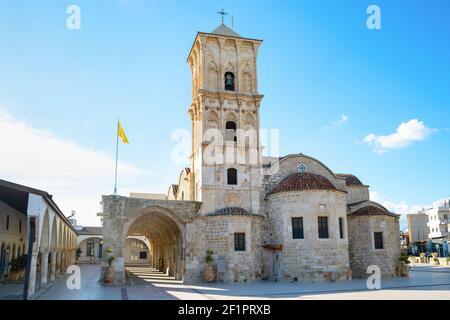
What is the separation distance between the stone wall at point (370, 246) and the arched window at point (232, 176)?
Result: 27.9 ft

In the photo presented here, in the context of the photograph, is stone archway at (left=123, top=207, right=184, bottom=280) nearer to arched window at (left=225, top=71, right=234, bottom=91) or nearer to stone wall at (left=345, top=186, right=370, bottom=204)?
arched window at (left=225, top=71, right=234, bottom=91)

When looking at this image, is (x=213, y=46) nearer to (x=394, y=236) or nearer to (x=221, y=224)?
(x=221, y=224)

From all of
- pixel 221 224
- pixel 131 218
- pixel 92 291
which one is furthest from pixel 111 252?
pixel 221 224

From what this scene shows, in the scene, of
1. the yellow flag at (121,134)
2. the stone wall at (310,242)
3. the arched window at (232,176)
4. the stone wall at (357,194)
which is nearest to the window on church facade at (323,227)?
the stone wall at (310,242)

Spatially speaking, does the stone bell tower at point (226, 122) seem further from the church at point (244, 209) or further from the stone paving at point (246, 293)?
the stone paving at point (246, 293)

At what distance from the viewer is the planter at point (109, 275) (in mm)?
22409

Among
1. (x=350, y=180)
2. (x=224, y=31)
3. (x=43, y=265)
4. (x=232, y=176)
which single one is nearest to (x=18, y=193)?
(x=43, y=265)

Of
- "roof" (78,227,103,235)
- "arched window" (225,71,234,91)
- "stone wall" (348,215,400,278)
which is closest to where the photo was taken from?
"stone wall" (348,215,400,278)

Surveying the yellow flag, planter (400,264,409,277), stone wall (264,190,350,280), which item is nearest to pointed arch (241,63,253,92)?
stone wall (264,190,350,280)

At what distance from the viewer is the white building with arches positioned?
49.2 ft

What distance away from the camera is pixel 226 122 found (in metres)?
28.3

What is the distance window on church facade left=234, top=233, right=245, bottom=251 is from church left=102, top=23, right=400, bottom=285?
0.06m

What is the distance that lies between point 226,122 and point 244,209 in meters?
6.40

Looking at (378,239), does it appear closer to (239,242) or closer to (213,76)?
(239,242)
